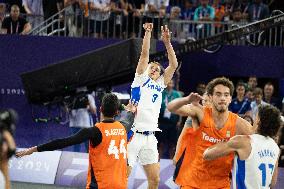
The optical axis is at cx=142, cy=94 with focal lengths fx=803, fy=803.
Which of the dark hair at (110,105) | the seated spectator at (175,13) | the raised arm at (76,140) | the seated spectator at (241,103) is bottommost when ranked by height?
A: the seated spectator at (241,103)

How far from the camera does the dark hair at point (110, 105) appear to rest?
8.72 meters

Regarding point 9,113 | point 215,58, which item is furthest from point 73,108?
point 9,113

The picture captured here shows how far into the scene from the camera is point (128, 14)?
18.7 meters

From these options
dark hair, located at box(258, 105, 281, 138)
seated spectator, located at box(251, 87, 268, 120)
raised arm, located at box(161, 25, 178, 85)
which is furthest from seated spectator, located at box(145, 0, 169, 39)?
dark hair, located at box(258, 105, 281, 138)

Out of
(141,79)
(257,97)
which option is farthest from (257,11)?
(141,79)

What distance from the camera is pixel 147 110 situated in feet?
40.9

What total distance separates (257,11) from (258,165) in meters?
11.7

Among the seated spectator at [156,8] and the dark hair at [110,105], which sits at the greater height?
the seated spectator at [156,8]

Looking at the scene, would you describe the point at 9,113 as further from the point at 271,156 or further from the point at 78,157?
the point at 78,157

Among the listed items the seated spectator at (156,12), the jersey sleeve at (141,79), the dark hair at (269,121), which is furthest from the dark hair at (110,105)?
the seated spectator at (156,12)

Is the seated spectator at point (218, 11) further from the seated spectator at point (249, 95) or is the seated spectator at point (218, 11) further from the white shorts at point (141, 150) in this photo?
the white shorts at point (141, 150)

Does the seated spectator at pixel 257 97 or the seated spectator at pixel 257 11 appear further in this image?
the seated spectator at pixel 257 11

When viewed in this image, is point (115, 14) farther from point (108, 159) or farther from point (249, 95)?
point (108, 159)

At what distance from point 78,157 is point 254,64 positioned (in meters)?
5.75
